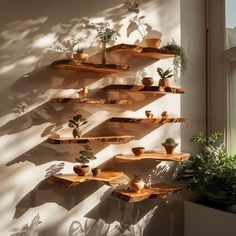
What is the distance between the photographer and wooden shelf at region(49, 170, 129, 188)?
1993mm

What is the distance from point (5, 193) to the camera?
6.49ft

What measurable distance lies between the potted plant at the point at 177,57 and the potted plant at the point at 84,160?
40.0 inches

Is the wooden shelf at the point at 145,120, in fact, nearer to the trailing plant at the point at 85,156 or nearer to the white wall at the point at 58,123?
the white wall at the point at 58,123

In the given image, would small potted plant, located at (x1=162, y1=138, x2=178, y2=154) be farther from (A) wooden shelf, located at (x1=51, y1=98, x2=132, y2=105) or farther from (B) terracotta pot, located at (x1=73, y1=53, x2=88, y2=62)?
(B) terracotta pot, located at (x1=73, y1=53, x2=88, y2=62)

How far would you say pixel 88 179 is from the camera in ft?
6.79

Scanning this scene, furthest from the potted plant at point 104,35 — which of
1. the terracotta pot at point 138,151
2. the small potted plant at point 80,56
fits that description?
the terracotta pot at point 138,151

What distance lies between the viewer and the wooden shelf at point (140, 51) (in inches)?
87.4

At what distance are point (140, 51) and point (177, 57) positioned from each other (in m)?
0.40

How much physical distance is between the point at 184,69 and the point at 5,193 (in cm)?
169

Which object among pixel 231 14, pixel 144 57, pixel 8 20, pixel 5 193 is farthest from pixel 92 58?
pixel 231 14

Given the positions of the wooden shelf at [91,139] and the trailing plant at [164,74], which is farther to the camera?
the trailing plant at [164,74]

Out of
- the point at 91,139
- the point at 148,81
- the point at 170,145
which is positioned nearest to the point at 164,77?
the point at 148,81

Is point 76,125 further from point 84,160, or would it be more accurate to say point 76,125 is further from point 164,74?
point 164,74

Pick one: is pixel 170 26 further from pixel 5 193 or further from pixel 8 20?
pixel 5 193
